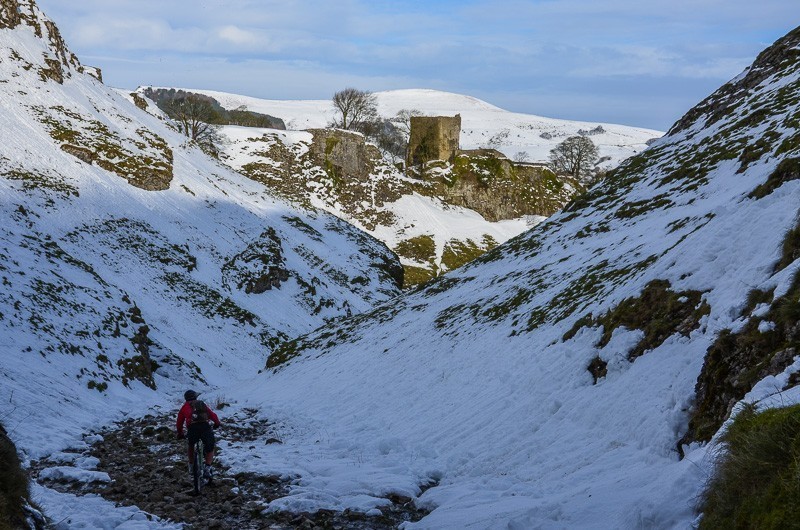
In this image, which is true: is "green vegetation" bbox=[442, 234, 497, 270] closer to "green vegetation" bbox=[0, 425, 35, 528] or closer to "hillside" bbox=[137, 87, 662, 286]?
"hillside" bbox=[137, 87, 662, 286]

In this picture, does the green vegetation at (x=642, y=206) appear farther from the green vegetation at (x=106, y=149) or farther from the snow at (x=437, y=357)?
the green vegetation at (x=106, y=149)

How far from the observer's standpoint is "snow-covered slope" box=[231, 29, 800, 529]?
28.7 ft

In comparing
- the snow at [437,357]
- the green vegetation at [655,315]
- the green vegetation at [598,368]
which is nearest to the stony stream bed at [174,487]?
the snow at [437,357]

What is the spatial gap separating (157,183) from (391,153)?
7292 centimetres

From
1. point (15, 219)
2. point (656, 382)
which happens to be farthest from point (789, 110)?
point (15, 219)

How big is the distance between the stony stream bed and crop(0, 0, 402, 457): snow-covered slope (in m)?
1.32

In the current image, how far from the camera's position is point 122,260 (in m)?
35.8

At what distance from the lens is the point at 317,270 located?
50375 millimetres

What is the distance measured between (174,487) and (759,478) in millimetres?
9822

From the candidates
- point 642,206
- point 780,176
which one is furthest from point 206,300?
point 780,176

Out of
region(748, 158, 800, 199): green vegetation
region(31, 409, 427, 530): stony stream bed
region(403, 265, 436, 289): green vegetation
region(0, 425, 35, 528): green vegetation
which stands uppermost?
region(748, 158, 800, 199): green vegetation

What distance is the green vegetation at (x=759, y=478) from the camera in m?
4.71

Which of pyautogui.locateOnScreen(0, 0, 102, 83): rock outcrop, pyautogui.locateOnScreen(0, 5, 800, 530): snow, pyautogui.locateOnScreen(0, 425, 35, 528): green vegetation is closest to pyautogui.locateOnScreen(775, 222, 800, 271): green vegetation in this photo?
pyautogui.locateOnScreen(0, 5, 800, 530): snow

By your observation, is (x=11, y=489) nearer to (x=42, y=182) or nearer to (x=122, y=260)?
(x=122, y=260)
